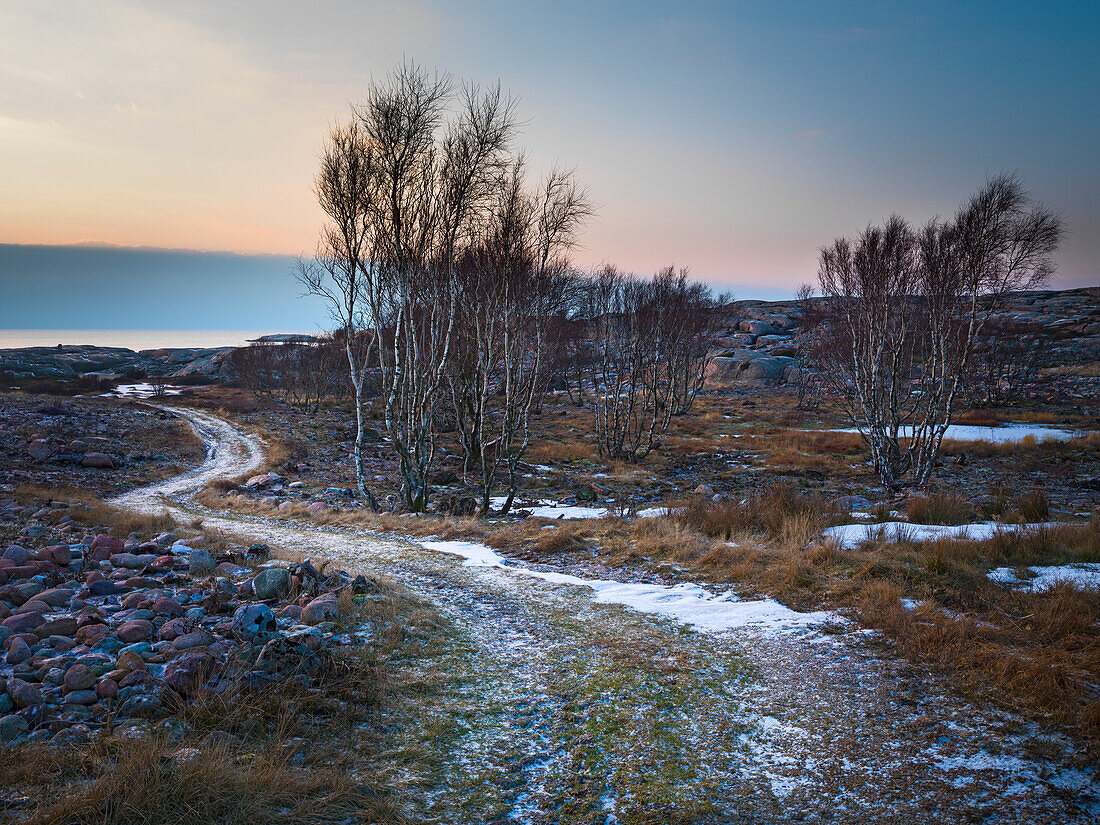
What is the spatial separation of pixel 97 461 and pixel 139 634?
21637 mm

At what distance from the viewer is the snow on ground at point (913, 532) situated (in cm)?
912

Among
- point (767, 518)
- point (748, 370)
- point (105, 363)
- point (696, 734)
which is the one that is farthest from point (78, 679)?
point (105, 363)

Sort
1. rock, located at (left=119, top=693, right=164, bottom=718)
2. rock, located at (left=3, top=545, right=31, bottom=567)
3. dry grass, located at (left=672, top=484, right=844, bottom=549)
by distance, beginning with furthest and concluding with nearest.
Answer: dry grass, located at (left=672, top=484, right=844, bottom=549) → rock, located at (left=3, top=545, right=31, bottom=567) → rock, located at (left=119, top=693, right=164, bottom=718)

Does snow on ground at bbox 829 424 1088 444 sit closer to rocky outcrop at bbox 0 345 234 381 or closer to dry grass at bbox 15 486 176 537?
dry grass at bbox 15 486 176 537

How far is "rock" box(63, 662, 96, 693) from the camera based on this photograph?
13.9 feet

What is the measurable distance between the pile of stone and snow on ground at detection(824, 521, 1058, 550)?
26.8ft

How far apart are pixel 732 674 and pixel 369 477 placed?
18907mm

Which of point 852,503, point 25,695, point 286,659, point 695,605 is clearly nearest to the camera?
point 25,695

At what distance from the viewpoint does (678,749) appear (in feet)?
13.7

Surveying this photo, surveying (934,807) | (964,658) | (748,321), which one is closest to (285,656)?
(934,807)

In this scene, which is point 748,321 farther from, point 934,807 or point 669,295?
point 934,807

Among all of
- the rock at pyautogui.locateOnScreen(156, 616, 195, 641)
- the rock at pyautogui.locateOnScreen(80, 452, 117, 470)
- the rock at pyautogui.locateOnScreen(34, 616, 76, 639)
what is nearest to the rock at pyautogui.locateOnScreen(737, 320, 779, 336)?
the rock at pyautogui.locateOnScreen(80, 452, 117, 470)

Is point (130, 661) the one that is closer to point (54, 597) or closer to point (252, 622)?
point (252, 622)

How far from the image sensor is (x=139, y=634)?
5215 mm
